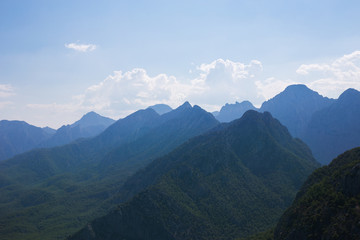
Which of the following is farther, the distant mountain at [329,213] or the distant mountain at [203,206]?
the distant mountain at [203,206]

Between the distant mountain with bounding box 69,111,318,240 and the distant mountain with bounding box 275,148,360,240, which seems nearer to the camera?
the distant mountain with bounding box 275,148,360,240

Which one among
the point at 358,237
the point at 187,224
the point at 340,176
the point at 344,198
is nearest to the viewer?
the point at 358,237

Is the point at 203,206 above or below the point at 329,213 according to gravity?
below

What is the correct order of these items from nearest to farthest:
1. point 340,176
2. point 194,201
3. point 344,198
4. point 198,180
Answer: point 344,198, point 340,176, point 194,201, point 198,180

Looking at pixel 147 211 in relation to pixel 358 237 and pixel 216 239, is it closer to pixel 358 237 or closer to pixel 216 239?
pixel 216 239

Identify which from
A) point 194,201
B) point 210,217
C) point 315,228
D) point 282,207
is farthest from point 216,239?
point 315,228

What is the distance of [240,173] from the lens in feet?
650

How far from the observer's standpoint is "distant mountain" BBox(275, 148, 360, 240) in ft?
216

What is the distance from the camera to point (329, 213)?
7344 cm

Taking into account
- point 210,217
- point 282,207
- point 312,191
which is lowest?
point 282,207

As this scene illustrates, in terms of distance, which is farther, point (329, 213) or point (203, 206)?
point (203, 206)

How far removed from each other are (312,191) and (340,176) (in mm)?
10238

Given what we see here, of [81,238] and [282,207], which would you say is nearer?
[81,238]

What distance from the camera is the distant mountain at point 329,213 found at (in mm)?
65688
